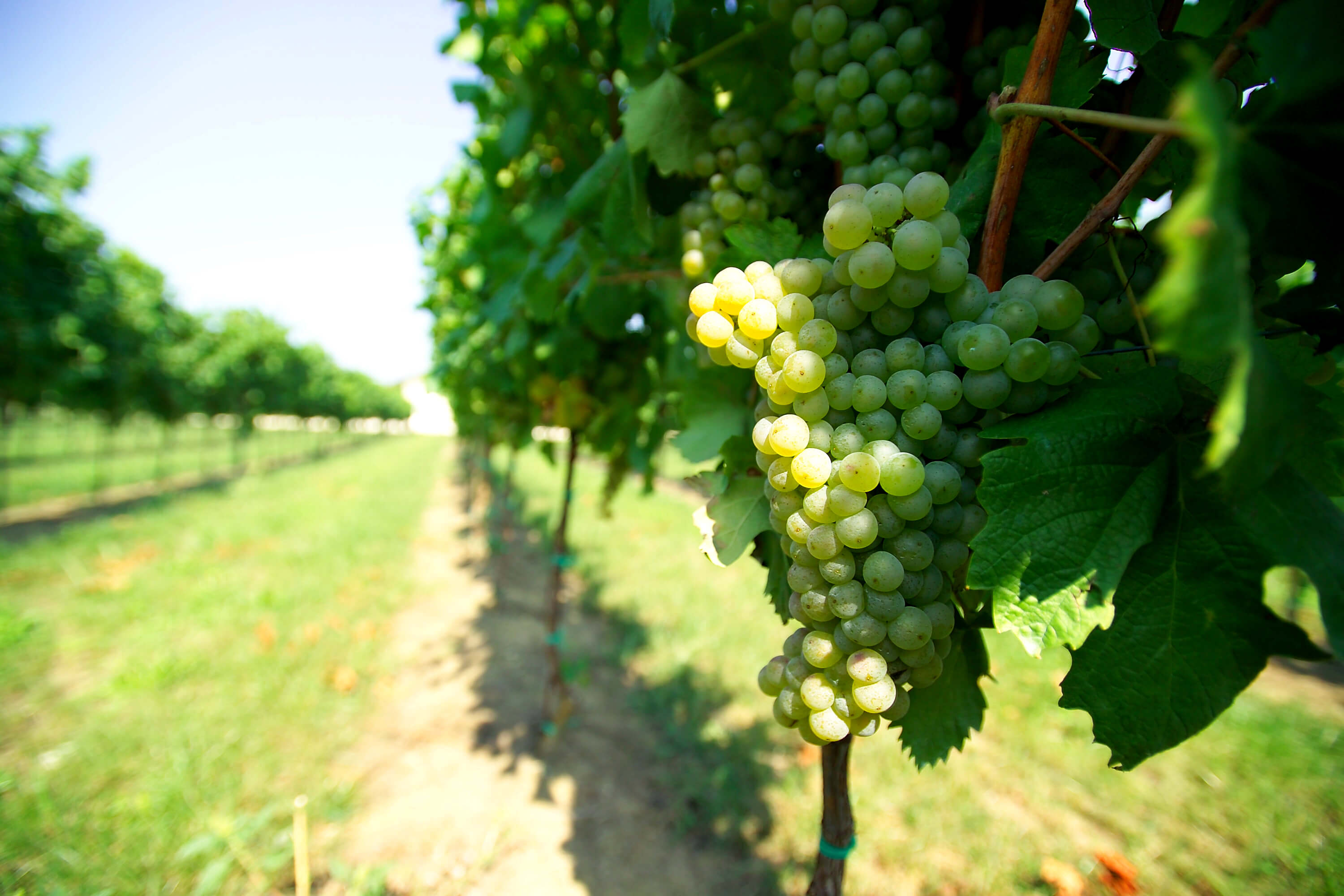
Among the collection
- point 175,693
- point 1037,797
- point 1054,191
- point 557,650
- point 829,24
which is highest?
point 829,24

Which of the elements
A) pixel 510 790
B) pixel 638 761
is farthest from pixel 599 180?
pixel 638 761

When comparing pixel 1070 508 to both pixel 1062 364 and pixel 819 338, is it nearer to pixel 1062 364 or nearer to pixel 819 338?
pixel 1062 364

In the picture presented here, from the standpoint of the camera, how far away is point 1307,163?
602 mm

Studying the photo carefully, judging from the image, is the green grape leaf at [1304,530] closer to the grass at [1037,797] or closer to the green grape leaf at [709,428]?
the green grape leaf at [709,428]

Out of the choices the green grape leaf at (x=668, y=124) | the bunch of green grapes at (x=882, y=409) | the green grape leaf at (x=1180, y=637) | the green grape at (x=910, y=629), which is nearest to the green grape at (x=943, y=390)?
the bunch of green grapes at (x=882, y=409)

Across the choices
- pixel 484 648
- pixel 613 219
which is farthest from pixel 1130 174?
pixel 484 648

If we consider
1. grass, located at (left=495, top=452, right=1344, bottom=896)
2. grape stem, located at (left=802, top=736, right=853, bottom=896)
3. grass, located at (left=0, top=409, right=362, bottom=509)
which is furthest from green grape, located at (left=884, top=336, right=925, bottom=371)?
grass, located at (left=0, top=409, right=362, bottom=509)

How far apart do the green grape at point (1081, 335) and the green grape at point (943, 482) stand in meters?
0.24

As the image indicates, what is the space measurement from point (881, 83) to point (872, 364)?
1.88 ft

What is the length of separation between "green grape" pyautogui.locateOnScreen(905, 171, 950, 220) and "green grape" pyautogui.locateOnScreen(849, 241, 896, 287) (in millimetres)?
59

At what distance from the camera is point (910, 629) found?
815 mm

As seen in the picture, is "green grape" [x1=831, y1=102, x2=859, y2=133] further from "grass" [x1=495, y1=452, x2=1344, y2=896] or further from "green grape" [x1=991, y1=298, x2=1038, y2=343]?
"grass" [x1=495, y1=452, x2=1344, y2=896]

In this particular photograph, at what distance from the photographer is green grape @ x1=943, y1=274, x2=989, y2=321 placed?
0.84 metres

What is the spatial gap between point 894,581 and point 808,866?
9.53 feet
